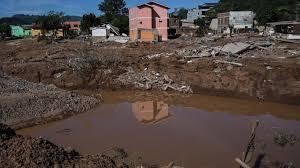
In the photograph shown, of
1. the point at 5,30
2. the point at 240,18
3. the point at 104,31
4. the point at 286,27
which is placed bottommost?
the point at 286,27

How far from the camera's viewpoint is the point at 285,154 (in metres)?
12.9

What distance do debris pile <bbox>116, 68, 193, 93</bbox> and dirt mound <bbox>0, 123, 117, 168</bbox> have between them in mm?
14876

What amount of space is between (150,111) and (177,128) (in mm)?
3623

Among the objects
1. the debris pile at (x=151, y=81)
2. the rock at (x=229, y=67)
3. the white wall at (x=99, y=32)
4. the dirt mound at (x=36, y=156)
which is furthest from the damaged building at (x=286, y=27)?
the dirt mound at (x=36, y=156)

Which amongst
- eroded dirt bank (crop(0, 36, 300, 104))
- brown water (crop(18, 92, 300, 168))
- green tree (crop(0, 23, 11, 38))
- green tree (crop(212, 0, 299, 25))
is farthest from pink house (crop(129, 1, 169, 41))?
green tree (crop(0, 23, 11, 38))

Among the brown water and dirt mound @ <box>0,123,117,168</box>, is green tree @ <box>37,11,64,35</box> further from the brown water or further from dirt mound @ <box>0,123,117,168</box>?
dirt mound @ <box>0,123,117,168</box>

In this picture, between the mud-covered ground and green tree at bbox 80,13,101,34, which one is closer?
the mud-covered ground

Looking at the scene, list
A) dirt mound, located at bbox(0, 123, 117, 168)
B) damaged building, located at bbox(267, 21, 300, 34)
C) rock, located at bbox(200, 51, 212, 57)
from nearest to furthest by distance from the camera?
dirt mound, located at bbox(0, 123, 117, 168) < rock, located at bbox(200, 51, 212, 57) < damaged building, located at bbox(267, 21, 300, 34)

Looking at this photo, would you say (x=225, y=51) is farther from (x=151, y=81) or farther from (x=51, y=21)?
(x=51, y=21)

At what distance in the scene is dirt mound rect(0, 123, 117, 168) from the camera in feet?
26.6

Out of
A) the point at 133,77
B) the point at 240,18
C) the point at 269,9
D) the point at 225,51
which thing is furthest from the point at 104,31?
the point at 133,77

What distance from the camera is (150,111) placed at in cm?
2022

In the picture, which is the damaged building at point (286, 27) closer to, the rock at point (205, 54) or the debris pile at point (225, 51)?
the debris pile at point (225, 51)

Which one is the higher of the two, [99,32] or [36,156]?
[99,32]
